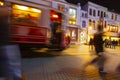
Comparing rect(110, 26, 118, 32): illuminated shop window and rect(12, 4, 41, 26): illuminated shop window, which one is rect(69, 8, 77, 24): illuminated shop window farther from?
rect(12, 4, 41, 26): illuminated shop window

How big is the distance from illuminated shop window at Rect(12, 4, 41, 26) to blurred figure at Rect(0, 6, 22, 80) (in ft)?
31.7

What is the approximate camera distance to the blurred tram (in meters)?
14.1

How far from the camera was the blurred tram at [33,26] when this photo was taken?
14.1 metres

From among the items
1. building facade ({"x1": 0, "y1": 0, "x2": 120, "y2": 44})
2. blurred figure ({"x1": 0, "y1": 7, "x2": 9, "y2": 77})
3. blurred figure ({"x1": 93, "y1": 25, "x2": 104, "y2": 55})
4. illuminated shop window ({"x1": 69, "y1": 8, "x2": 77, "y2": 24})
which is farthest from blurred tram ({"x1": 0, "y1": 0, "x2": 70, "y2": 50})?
illuminated shop window ({"x1": 69, "y1": 8, "x2": 77, "y2": 24})

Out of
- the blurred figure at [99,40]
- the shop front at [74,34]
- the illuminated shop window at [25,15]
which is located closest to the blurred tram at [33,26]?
the illuminated shop window at [25,15]

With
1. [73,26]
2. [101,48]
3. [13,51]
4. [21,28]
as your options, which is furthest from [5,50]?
[73,26]

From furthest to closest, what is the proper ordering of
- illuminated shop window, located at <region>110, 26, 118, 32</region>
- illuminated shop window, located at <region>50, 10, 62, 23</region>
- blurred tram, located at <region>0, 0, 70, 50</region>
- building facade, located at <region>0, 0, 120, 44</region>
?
1. illuminated shop window, located at <region>110, 26, 118, 32</region>
2. building facade, located at <region>0, 0, 120, 44</region>
3. illuminated shop window, located at <region>50, 10, 62, 23</region>
4. blurred tram, located at <region>0, 0, 70, 50</region>

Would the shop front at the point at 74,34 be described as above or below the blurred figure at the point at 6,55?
above

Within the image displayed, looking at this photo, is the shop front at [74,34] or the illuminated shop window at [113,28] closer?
the shop front at [74,34]

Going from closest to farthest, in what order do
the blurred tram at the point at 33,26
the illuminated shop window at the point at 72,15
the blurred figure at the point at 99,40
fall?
the blurred figure at the point at 99,40
the blurred tram at the point at 33,26
the illuminated shop window at the point at 72,15

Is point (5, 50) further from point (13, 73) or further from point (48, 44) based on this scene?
point (48, 44)

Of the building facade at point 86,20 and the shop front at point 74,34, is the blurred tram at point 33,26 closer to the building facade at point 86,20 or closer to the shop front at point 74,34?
the building facade at point 86,20

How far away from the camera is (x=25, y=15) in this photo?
14680mm

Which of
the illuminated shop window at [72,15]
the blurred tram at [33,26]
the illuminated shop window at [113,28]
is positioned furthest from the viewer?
the illuminated shop window at [113,28]
